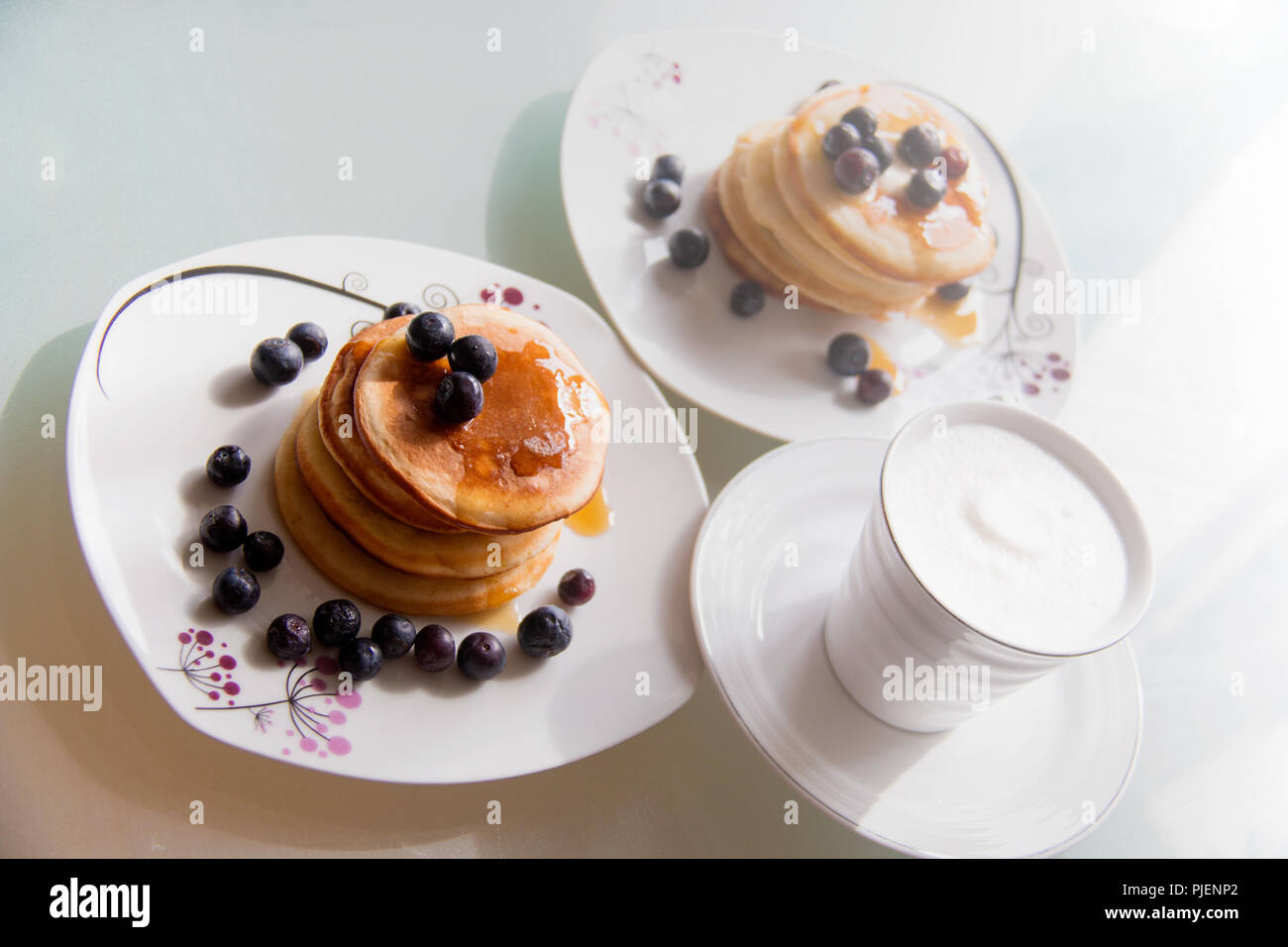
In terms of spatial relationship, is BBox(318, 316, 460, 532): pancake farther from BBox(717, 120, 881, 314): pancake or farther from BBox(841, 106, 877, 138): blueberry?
BBox(841, 106, 877, 138): blueberry

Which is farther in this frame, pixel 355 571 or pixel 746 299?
pixel 746 299

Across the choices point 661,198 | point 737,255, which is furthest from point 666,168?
point 737,255

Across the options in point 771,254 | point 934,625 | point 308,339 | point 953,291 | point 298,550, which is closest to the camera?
point 934,625

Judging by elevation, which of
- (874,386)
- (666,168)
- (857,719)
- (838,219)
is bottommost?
(857,719)

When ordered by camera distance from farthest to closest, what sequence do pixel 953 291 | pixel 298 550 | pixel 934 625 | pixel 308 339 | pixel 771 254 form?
pixel 953 291, pixel 771 254, pixel 308 339, pixel 298 550, pixel 934 625

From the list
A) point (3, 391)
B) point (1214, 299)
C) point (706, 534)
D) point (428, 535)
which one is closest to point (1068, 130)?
point (1214, 299)

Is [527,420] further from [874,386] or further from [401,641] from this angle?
[874,386]
